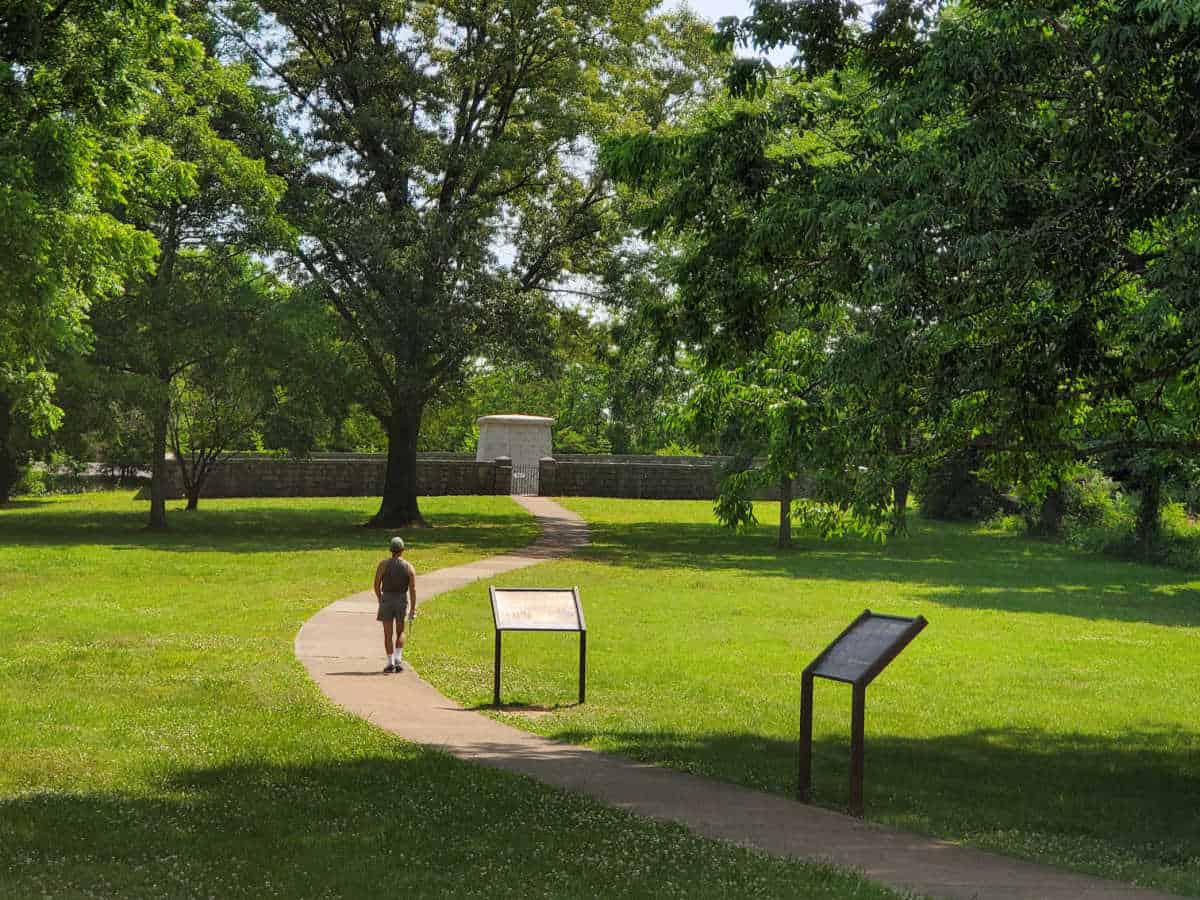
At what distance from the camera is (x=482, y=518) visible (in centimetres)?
4319

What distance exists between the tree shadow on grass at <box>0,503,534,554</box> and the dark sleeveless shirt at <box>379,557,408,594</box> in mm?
15332

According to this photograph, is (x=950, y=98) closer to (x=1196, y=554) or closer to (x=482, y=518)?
(x=1196, y=554)

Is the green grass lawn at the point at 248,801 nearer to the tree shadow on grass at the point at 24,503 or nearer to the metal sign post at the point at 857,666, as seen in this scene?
the metal sign post at the point at 857,666

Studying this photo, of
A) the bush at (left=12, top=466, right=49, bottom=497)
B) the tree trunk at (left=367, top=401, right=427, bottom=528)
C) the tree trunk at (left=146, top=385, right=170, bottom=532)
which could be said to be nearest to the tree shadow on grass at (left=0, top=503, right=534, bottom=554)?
the tree trunk at (left=146, top=385, right=170, bottom=532)

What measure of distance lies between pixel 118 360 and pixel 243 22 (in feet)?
29.8

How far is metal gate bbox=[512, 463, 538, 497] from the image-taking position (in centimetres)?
5581

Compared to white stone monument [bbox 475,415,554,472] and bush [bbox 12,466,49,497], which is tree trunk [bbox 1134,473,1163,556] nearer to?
white stone monument [bbox 475,415,554,472]

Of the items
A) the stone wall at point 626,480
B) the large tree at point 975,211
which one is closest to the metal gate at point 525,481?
the stone wall at point 626,480

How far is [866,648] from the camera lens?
390 inches

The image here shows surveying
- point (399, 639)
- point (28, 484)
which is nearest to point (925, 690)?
point (399, 639)

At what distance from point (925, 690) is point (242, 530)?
24.3 metres

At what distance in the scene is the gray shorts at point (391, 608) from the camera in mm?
15281

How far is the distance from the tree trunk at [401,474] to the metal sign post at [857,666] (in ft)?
94.9

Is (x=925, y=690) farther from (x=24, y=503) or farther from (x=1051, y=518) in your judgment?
(x=24, y=503)
